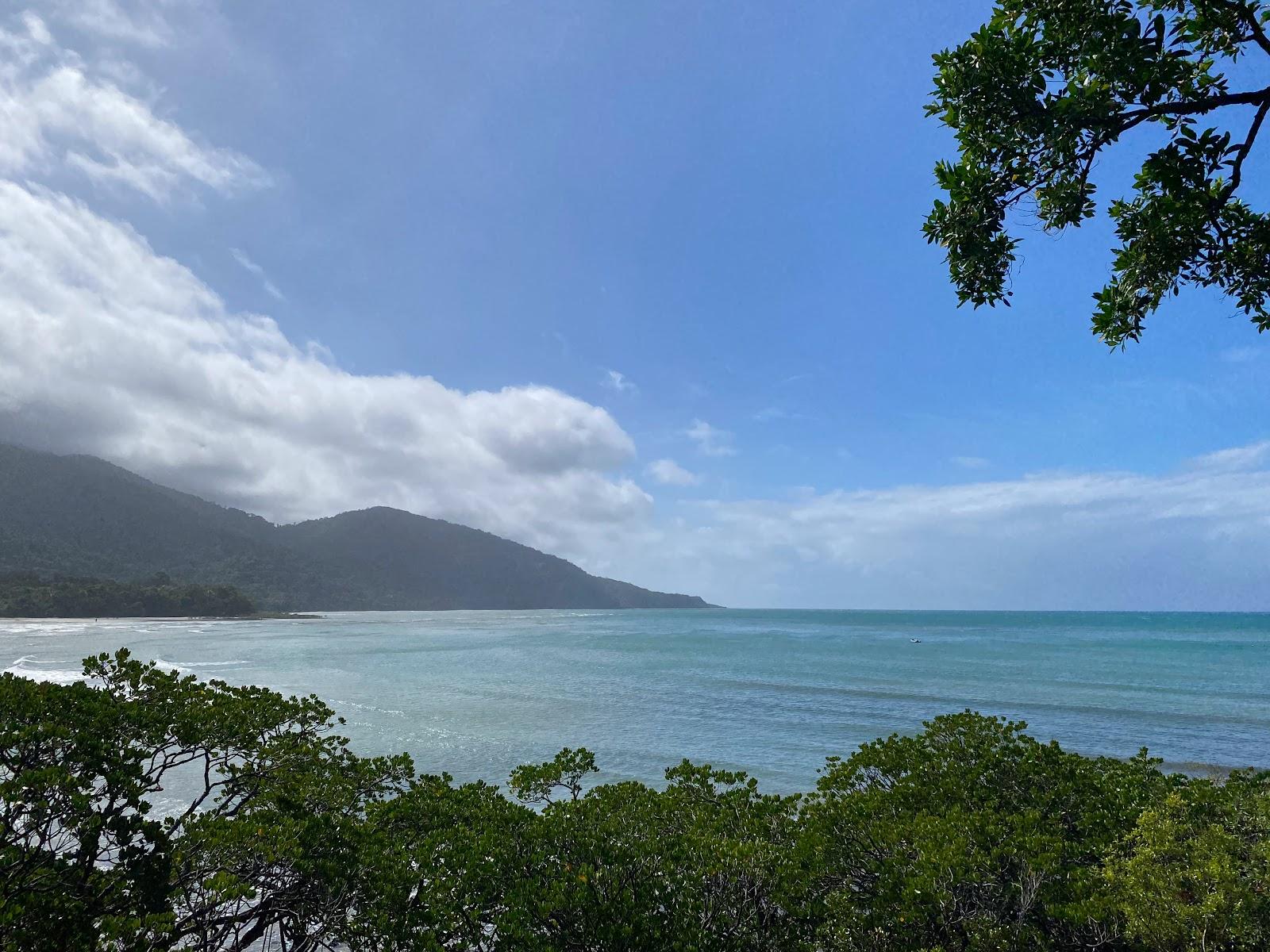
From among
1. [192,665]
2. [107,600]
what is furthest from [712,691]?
[107,600]

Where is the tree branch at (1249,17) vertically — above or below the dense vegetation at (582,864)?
above

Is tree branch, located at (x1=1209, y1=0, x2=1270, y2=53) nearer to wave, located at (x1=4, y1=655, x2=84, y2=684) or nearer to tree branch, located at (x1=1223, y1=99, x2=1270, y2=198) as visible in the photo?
tree branch, located at (x1=1223, y1=99, x2=1270, y2=198)

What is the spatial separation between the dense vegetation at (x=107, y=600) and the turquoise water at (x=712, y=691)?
119 feet

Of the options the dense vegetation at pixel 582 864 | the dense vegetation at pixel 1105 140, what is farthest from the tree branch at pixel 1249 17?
the dense vegetation at pixel 582 864

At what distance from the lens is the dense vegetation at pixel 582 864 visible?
623 centimetres

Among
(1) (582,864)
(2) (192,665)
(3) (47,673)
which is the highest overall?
(1) (582,864)

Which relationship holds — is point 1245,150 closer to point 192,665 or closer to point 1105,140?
point 1105,140

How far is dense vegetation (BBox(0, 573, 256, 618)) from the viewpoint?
116 m

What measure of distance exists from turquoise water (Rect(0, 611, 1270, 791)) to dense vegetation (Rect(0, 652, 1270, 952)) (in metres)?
13.7

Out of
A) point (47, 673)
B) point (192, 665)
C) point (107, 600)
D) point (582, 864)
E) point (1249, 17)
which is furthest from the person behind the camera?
point (107, 600)

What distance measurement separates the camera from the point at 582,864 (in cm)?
732

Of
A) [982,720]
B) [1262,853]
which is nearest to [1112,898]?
[1262,853]

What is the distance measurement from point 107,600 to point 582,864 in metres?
157

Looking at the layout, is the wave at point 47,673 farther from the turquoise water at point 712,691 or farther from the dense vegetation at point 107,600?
the dense vegetation at point 107,600
